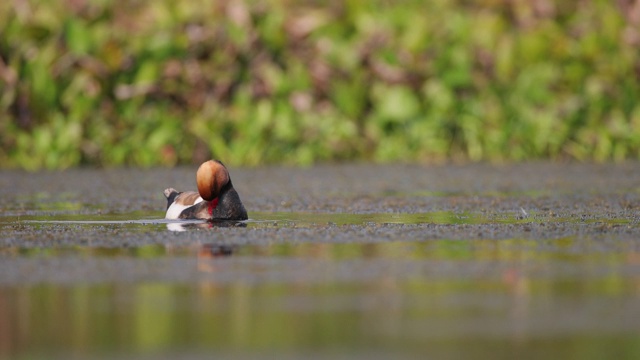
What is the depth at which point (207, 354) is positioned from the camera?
4.05 meters

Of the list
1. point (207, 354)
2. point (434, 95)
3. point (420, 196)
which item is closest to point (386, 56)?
point (434, 95)

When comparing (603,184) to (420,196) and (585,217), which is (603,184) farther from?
(585,217)

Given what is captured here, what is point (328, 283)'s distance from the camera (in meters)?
5.68

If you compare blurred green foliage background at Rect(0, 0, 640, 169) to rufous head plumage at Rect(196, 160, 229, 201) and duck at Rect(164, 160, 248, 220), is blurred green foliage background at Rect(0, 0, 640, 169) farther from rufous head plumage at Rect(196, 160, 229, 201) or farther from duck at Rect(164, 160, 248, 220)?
rufous head plumage at Rect(196, 160, 229, 201)

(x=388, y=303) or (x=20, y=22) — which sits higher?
(x=20, y=22)

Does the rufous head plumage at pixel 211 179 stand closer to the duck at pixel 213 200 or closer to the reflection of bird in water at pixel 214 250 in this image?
the duck at pixel 213 200

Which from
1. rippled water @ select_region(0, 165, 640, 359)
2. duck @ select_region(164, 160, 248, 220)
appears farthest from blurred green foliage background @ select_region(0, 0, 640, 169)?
duck @ select_region(164, 160, 248, 220)

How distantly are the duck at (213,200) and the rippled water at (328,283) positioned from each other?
0.19m

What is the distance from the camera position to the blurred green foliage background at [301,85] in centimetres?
1445

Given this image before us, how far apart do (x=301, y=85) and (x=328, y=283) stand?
939 centimetres

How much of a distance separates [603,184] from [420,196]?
1679mm

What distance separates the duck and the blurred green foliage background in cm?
546

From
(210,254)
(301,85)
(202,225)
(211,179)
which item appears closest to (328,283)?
(210,254)

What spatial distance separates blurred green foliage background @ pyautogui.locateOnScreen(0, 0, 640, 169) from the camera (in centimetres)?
1445
